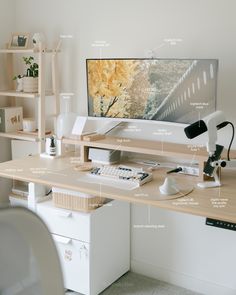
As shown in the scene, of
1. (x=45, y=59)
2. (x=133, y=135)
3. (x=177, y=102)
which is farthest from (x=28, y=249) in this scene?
(x=45, y=59)

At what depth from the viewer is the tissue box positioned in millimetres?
3268

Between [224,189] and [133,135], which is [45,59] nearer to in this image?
[133,135]

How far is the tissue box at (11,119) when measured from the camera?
3.27m

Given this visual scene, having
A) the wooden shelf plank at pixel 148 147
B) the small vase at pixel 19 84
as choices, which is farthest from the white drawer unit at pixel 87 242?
the small vase at pixel 19 84

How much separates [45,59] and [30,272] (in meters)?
2.62

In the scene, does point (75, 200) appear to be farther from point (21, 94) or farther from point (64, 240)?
point (21, 94)

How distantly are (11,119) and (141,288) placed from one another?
1523 millimetres

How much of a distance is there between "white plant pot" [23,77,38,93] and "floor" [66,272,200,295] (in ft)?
4.58

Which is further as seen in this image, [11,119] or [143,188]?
[11,119]

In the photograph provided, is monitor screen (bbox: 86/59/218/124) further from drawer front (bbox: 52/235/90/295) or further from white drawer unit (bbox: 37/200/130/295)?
drawer front (bbox: 52/235/90/295)

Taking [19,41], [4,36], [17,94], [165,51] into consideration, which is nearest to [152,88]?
[165,51]

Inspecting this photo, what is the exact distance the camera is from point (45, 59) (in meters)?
3.22

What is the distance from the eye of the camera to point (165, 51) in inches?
106

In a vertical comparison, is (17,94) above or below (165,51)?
below
